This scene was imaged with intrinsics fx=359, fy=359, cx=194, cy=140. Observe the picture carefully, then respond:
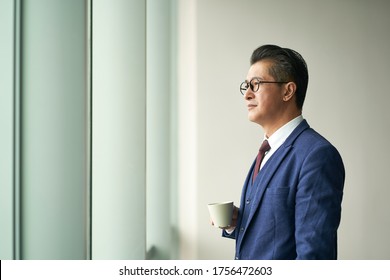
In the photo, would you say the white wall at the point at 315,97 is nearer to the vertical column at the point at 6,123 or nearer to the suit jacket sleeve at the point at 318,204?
the suit jacket sleeve at the point at 318,204

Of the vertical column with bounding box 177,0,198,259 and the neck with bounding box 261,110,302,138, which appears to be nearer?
the neck with bounding box 261,110,302,138

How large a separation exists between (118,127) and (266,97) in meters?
0.50

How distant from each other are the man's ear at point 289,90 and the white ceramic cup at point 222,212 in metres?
0.34

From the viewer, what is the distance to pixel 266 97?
3.37 ft

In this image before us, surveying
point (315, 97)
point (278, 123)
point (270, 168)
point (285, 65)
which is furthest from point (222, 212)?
point (315, 97)

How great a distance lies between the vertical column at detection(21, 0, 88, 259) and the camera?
2.58ft

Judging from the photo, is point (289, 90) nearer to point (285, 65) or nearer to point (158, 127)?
point (285, 65)

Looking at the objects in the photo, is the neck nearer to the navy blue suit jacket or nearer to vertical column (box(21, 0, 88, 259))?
the navy blue suit jacket

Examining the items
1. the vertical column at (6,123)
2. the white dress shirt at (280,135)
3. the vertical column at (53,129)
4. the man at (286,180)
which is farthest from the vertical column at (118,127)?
the white dress shirt at (280,135)

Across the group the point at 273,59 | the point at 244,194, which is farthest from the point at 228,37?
the point at 244,194

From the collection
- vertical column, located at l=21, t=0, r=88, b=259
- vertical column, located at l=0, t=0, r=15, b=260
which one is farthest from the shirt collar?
vertical column, located at l=0, t=0, r=15, b=260

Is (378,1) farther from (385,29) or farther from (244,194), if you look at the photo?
(244,194)

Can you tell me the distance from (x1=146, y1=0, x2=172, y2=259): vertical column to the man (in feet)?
2.98

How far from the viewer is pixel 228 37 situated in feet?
6.53
